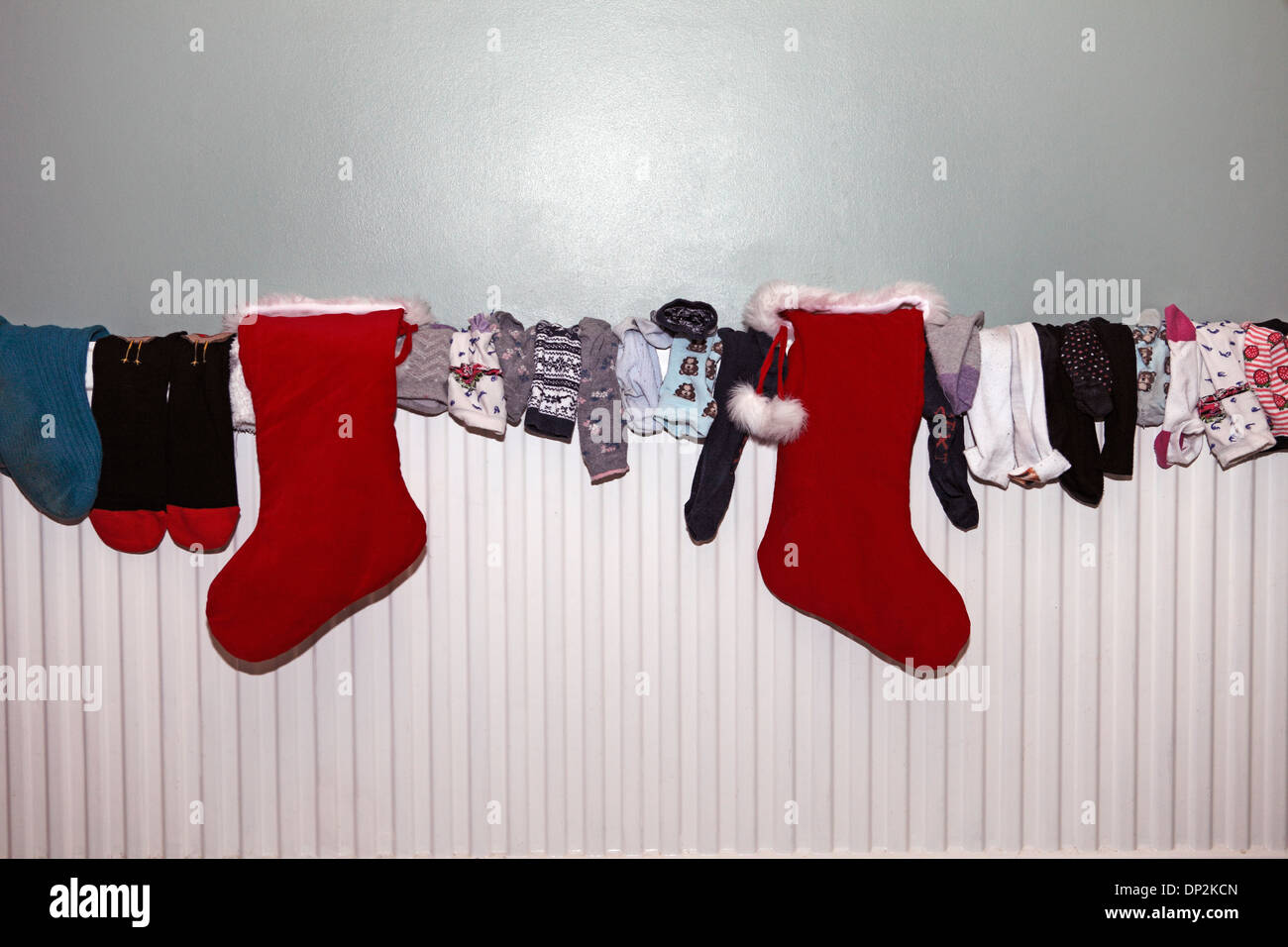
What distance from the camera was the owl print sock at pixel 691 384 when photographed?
4.92 ft

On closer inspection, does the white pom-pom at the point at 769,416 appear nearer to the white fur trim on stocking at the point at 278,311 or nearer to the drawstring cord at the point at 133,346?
the white fur trim on stocking at the point at 278,311

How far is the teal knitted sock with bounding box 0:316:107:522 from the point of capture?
1.46 metres

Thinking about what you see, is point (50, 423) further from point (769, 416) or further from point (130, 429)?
point (769, 416)

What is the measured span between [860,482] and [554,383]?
563 millimetres

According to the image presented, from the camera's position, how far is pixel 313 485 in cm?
141

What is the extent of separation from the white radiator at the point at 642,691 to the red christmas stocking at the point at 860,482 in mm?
122

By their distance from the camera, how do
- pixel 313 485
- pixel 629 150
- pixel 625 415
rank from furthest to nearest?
pixel 629 150 → pixel 625 415 → pixel 313 485

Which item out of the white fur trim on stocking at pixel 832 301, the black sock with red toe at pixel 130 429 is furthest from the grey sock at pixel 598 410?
the black sock with red toe at pixel 130 429

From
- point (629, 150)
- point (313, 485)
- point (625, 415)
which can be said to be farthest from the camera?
point (629, 150)

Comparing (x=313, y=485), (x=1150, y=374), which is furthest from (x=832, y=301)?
(x=313, y=485)

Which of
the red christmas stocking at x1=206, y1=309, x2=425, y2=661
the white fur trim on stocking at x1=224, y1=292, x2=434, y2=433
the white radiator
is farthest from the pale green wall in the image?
the white radiator

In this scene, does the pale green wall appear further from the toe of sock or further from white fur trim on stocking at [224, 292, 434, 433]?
the toe of sock

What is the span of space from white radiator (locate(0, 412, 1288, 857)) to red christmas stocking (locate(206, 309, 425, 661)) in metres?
0.13

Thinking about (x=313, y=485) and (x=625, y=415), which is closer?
(x=313, y=485)
